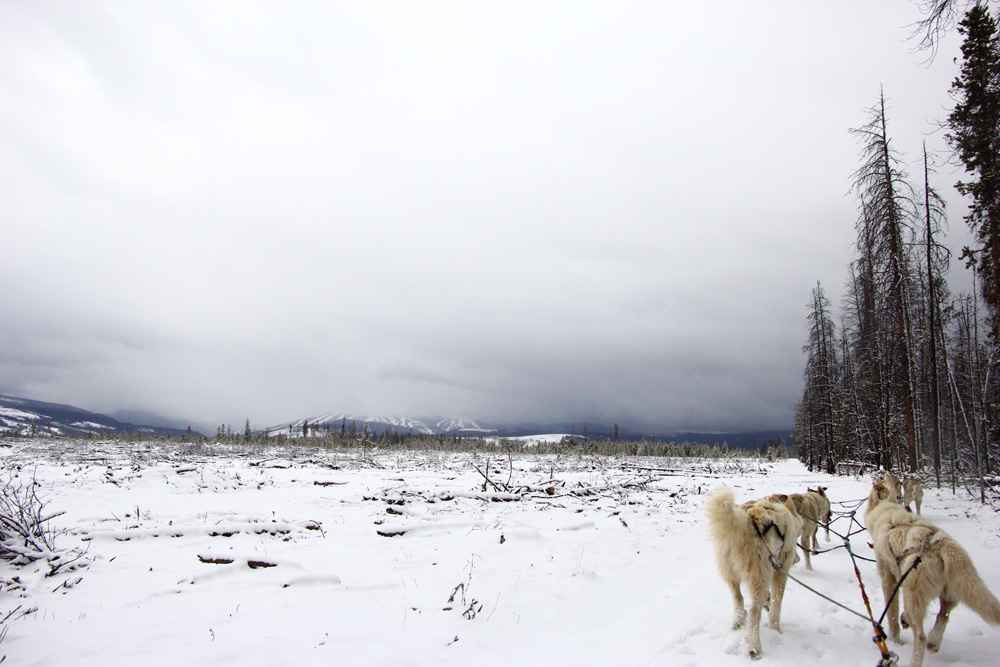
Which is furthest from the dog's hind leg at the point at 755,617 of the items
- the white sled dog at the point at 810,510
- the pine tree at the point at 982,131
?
the pine tree at the point at 982,131

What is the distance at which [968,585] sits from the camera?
3.50 m

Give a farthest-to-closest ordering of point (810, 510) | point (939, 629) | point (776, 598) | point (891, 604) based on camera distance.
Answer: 1. point (810, 510)
2. point (776, 598)
3. point (891, 604)
4. point (939, 629)

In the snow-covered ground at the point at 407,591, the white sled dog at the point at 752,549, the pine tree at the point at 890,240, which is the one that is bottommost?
the snow-covered ground at the point at 407,591

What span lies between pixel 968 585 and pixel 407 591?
6.09m

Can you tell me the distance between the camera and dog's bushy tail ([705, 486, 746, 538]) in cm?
444

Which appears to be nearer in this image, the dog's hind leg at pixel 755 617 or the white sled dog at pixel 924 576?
the white sled dog at pixel 924 576

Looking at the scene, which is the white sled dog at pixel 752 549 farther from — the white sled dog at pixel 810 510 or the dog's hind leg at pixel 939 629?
the white sled dog at pixel 810 510

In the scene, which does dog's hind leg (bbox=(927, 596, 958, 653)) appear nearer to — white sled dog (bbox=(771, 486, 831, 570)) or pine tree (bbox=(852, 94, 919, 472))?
white sled dog (bbox=(771, 486, 831, 570))

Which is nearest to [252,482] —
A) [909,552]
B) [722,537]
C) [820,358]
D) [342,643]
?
[342,643]

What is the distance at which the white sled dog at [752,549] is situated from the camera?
13.9 ft

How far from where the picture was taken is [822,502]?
26.8 feet

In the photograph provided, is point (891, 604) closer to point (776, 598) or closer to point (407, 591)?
point (776, 598)

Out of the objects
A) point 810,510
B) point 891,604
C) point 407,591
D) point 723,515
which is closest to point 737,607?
point 723,515

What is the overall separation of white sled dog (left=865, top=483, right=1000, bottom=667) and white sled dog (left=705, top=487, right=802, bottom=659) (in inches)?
33.2
